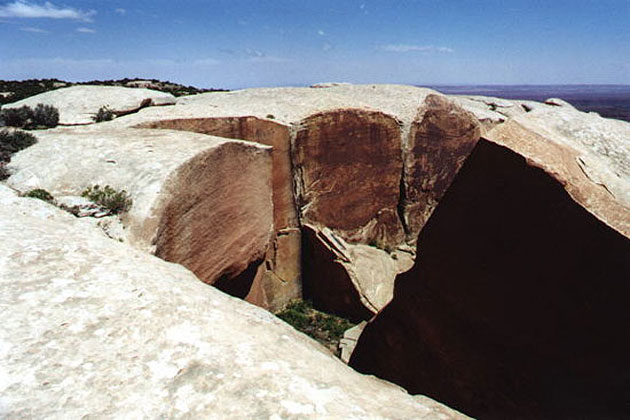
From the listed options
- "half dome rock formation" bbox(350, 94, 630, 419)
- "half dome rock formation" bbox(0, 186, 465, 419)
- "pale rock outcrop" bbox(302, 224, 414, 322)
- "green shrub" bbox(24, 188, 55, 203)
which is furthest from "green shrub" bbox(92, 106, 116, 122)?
"half dome rock formation" bbox(350, 94, 630, 419)

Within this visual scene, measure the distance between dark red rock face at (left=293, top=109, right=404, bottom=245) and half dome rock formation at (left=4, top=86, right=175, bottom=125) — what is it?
3.49 metres

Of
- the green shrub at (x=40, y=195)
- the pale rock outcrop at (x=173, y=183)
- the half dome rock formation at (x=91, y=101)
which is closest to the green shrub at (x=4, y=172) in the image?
the pale rock outcrop at (x=173, y=183)

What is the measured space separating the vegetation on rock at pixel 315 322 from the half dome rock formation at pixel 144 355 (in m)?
6.55

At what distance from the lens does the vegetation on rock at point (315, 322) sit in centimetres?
946

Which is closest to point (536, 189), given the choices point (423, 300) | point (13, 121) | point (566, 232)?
point (566, 232)

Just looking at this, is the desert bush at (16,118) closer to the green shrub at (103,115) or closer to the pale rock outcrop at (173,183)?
the pale rock outcrop at (173,183)

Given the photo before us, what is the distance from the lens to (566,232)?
390cm

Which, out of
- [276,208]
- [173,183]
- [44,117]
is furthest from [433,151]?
[44,117]

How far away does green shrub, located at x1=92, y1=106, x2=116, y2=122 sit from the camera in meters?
8.39

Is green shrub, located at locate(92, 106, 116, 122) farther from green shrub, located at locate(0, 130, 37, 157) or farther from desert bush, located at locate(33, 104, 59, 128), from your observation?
green shrub, located at locate(0, 130, 37, 157)

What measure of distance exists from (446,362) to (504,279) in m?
1.43

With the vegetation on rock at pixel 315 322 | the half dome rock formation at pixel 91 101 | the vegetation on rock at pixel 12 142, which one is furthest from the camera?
the vegetation on rock at pixel 315 322

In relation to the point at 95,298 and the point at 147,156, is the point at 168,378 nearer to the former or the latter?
the point at 95,298

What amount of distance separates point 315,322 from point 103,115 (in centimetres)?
636
